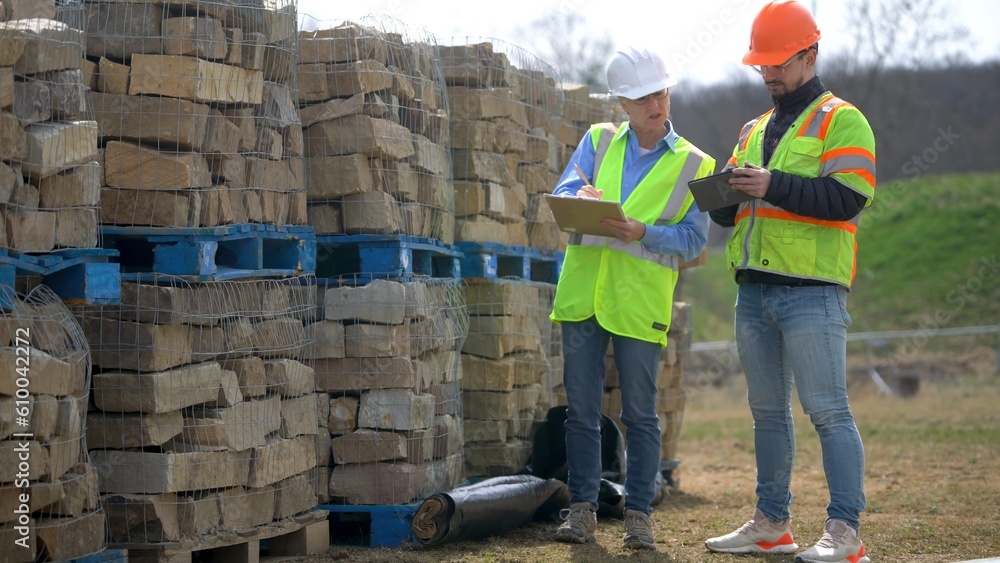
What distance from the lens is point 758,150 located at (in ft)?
17.4

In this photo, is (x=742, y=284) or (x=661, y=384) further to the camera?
(x=661, y=384)

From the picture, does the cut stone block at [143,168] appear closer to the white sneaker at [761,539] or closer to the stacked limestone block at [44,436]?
the stacked limestone block at [44,436]

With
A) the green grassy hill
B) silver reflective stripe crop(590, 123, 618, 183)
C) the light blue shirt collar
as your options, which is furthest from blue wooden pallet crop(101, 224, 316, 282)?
the green grassy hill

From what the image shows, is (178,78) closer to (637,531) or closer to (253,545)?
(253,545)

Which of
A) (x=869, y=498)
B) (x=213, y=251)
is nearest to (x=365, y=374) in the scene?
(x=213, y=251)

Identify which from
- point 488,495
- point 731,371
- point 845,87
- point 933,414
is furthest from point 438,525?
point 845,87

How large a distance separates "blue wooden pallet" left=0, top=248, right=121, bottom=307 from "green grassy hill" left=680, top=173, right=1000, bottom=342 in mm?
24741

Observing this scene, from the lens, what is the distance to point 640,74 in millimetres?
5566

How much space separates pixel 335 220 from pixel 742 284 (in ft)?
7.01

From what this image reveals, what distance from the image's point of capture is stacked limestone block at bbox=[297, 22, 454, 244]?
580cm

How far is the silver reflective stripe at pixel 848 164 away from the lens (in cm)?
489

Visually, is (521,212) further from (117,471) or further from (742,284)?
(117,471)

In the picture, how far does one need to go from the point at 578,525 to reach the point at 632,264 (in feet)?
4.41

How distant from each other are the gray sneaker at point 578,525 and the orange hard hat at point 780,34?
92.3 inches
